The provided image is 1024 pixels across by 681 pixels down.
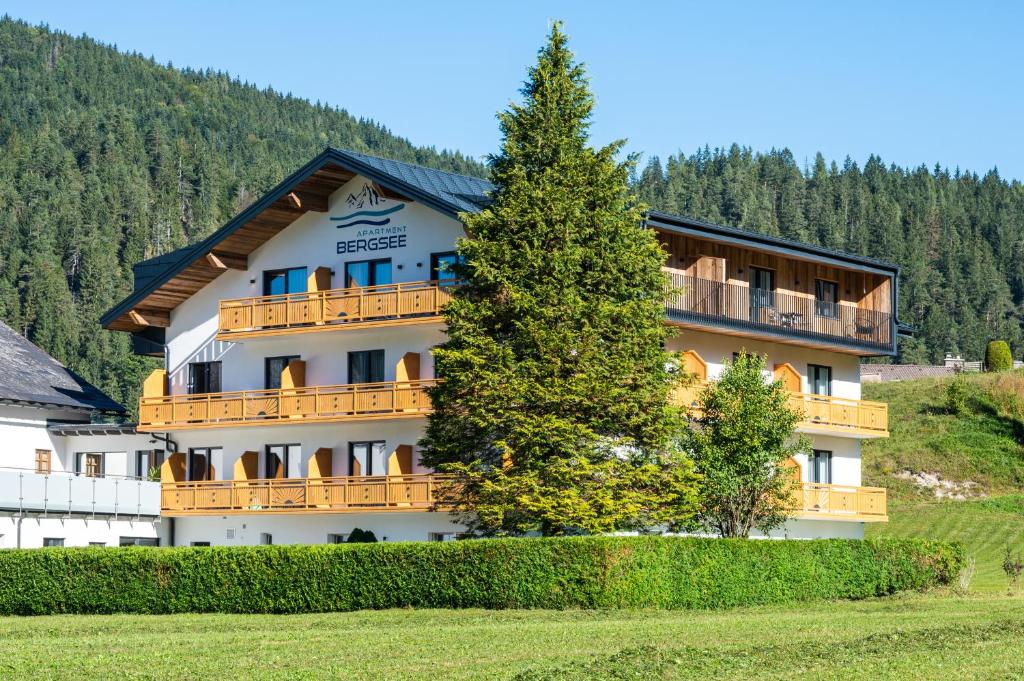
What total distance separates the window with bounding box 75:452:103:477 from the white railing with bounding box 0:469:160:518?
4.54 m

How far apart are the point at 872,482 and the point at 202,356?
3221 centimetres

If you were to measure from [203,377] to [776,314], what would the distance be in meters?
18.4

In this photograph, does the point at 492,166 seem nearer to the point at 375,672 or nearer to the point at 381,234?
the point at 381,234

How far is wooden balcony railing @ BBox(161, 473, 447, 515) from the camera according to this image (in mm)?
46719

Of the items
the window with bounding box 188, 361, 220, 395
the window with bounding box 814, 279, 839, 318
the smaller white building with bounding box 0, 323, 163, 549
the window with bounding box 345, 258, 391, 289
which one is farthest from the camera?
the window with bounding box 814, 279, 839, 318

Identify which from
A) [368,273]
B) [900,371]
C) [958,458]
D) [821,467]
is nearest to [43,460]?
[368,273]

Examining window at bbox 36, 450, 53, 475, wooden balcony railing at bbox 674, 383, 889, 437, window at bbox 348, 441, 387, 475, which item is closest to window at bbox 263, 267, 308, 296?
window at bbox 348, 441, 387, 475

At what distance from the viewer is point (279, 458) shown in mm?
51562

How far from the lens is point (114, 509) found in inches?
2002

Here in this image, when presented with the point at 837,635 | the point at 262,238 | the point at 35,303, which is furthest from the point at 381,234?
the point at 35,303

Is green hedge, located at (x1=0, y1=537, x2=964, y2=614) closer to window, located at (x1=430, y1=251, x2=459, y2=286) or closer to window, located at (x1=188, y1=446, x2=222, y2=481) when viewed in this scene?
window, located at (x1=430, y1=251, x2=459, y2=286)

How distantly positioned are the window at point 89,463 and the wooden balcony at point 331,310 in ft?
24.3

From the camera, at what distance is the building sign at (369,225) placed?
49.5m

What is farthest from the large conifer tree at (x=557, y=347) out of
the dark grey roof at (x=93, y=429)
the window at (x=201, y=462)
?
the dark grey roof at (x=93, y=429)
